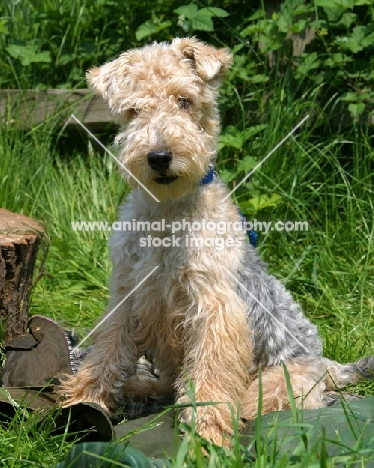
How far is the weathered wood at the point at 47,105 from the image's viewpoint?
19.1ft

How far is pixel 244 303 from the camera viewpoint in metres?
3.44

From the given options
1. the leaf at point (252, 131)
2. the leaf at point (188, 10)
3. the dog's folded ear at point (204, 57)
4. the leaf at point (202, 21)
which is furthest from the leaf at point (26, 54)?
the dog's folded ear at point (204, 57)

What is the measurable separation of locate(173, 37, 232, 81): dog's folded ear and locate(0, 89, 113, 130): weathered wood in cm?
242

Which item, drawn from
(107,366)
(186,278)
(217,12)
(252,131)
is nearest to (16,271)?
(107,366)

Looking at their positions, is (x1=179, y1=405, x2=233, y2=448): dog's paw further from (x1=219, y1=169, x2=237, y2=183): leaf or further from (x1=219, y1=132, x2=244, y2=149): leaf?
(x1=219, y1=132, x2=244, y2=149): leaf

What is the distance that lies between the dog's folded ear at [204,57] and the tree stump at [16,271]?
1441mm

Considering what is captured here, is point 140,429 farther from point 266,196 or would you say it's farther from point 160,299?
point 266,196

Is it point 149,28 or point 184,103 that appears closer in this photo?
point 184,103

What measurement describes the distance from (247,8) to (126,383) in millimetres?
3459

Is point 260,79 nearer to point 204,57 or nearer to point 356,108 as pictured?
point 356,108

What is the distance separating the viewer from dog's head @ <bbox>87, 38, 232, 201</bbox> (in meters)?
3.22

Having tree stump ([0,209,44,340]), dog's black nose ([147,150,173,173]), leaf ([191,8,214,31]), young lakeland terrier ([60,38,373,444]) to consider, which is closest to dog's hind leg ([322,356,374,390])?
young lakeland terrier ([60,38,373,444])

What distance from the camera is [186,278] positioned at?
337cm

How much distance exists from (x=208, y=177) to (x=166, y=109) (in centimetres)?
44
